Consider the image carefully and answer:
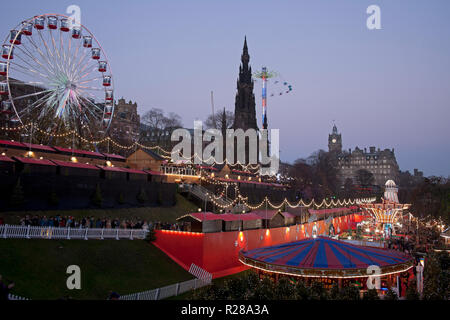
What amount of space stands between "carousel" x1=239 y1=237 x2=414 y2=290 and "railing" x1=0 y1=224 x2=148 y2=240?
778cm

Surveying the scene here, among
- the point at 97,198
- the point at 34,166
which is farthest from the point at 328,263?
the point at 34,166

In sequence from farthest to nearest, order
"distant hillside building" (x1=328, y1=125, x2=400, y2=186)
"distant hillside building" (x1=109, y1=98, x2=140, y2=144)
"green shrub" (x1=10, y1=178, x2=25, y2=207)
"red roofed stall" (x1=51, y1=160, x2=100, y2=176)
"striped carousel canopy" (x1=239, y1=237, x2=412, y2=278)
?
"distant hillside building" (x1=328, y1=125, x2=400, y2=186)
"distant hillside building" (x1=109, y1=98, x2=140, y2=144)
"red roofed stall" (x1=51, y1=160, x2=100, y2=176)
"green shrub" (x1=10, y1=178, x2=25, y2=207)
"striped carousel canopy" (x1=239, y1=237, x2=412, y2=278)

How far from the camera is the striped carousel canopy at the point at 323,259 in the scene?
18250 mm

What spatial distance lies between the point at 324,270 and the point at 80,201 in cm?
1999

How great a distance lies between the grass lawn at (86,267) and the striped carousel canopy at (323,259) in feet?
18.2

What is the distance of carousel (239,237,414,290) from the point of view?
18250 millimetres

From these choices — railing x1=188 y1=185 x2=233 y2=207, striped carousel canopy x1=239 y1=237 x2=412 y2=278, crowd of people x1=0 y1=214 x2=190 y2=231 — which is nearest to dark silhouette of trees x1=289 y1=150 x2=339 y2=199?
railing x1=188 y1=185 x2=233 y2=207

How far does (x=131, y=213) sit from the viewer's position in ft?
105

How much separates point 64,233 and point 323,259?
570 inches

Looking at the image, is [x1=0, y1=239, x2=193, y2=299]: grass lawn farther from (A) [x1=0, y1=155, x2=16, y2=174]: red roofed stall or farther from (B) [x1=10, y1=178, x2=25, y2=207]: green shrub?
(A) [x1=0, y1=155, x2=16, y2=174]: red roofed stall

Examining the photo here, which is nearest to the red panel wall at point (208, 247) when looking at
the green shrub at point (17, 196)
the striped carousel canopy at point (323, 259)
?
the striped carousel canopy at point (323, 259)

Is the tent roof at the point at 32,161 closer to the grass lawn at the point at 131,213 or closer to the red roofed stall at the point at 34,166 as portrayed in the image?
the red roofed stall at the point at 34,166

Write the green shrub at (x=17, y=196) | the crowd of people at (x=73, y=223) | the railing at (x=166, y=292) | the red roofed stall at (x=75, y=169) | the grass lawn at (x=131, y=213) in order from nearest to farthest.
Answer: the railing at (x=166, y=292) < the crowd of people at (x=73, y=223) < the grass lawn at (x=131, y=213) < the green shrub at (x=17, y=196) < the red roofed stall at (x=75, y=169)
